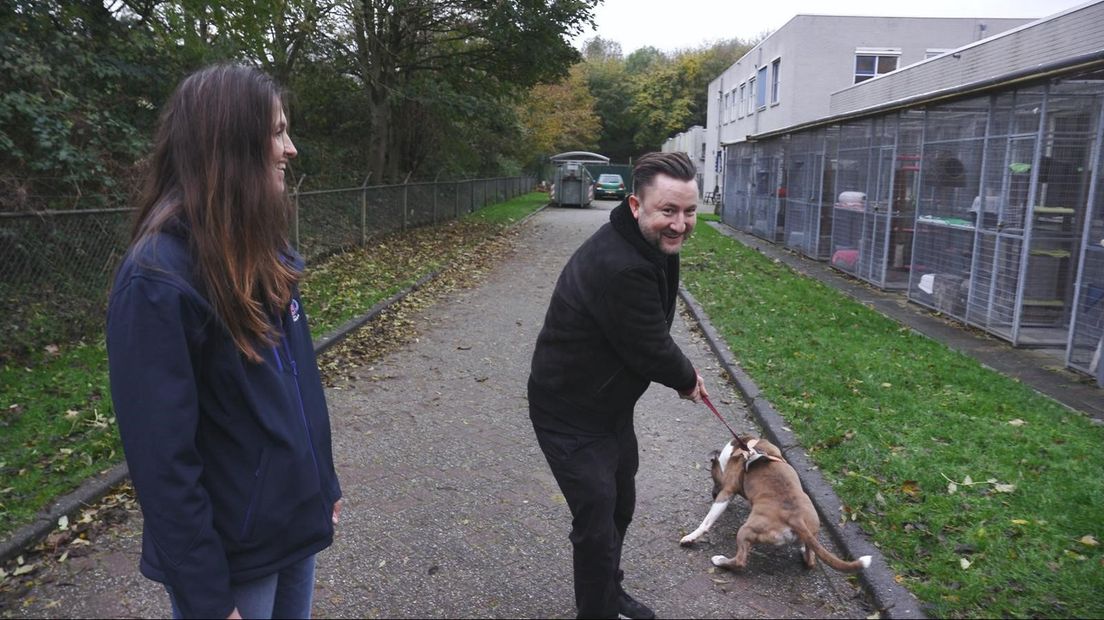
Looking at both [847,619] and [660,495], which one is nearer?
[847,619]

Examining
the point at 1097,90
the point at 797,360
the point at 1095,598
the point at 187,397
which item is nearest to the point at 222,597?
the point at 187,397

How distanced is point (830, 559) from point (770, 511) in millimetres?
352

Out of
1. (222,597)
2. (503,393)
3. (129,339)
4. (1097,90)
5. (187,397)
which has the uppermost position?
(1097,90)

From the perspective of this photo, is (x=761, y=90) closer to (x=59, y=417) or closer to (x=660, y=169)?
(x=59, y=417)

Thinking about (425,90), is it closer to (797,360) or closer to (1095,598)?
(797,360)

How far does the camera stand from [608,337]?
2.94 meters

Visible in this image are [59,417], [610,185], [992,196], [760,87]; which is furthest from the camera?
[610,185]

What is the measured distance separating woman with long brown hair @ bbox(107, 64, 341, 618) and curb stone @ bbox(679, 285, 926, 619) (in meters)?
2.77

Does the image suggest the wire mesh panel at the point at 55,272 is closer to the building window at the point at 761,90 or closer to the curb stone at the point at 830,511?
the curb stone at the point at 830,511

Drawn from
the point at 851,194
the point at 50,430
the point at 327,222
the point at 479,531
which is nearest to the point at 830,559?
the point at 479,531

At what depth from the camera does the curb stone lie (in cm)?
362

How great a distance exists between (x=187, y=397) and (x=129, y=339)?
0.54 feet

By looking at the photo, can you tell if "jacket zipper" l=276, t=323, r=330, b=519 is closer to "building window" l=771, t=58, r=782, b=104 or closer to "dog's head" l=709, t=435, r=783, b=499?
"dog's head" l=709, t=435, r=783, b=499

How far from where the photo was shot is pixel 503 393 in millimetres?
7180
